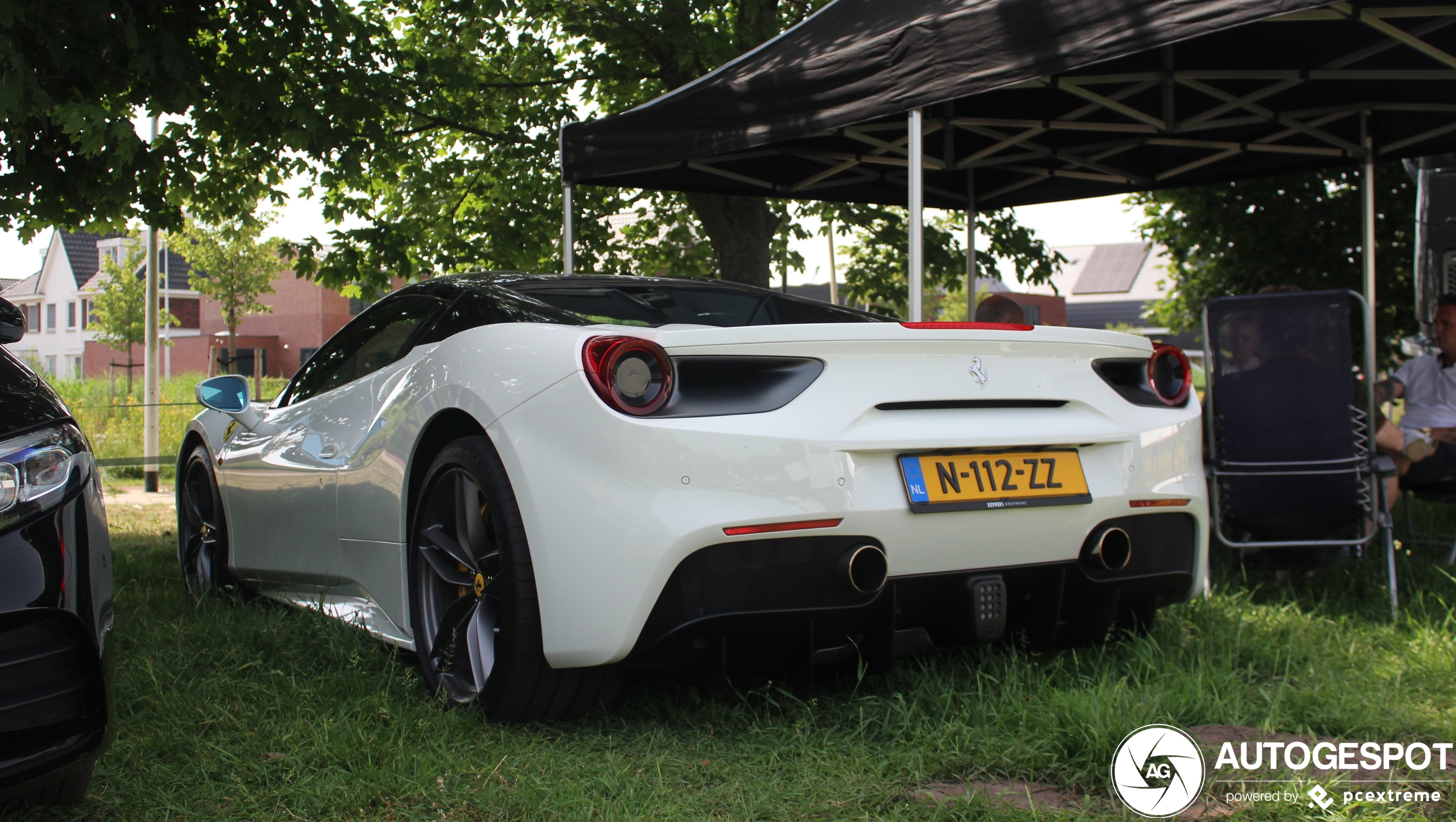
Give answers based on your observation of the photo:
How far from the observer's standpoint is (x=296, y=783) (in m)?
2.41

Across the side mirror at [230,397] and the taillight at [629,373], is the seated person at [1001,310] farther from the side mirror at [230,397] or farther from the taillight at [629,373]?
the side mirror at [230,397]

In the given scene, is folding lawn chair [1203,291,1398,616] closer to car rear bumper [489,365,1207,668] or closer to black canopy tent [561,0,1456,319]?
black canopy tent [561,0,1456,319]

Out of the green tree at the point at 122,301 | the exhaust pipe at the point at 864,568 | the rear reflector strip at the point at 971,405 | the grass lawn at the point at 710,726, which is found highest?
the green tree at the point at 122,301

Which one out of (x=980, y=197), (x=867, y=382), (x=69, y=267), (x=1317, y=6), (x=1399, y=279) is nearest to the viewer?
(x=867, y=382)

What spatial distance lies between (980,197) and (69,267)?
57507 millimetres

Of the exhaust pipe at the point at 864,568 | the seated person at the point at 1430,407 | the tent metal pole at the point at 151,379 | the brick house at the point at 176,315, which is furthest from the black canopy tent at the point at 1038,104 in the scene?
the brick house at the point at 176,315

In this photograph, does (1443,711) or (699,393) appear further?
(1443,711)

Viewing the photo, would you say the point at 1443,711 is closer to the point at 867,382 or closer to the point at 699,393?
the point at 867,382

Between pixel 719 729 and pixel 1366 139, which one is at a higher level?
pixel 1366 139

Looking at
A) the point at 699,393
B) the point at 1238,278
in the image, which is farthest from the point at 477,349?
the point at 1238,278

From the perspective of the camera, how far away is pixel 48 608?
190 centimetres

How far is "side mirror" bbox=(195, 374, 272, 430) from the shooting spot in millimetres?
3889

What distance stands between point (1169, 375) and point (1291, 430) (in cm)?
133

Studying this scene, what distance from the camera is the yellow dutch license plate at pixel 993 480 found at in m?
2.58
